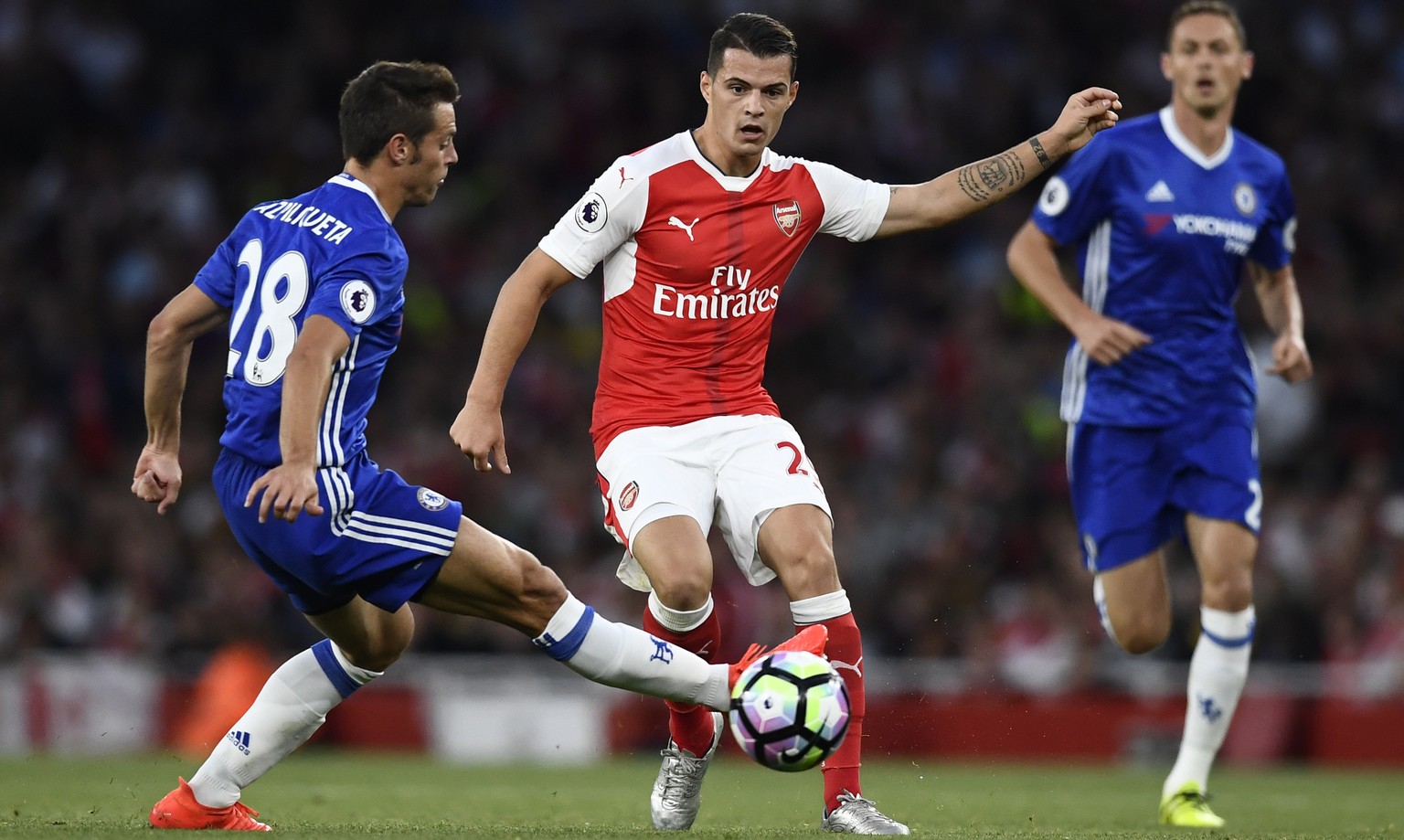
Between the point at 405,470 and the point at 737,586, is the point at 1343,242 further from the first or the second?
the point at 405,470

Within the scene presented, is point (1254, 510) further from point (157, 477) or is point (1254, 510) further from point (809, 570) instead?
point (157, 477)

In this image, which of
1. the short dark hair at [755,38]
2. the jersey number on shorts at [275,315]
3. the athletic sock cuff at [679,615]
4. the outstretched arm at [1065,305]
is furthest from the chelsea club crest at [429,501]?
the outstretched arm at [1065,305]

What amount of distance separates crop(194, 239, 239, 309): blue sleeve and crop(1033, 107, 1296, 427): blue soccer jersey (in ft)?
10.1

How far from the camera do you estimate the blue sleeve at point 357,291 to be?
5.10m

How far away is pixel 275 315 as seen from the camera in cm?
521

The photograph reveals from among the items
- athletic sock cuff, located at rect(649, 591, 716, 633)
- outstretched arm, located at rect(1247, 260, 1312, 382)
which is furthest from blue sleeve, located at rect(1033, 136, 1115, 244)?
athletic sock cuff, located at rect(649, 591, 716, 633)

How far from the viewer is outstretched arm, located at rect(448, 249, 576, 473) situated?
18.7ft

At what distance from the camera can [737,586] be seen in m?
12.7

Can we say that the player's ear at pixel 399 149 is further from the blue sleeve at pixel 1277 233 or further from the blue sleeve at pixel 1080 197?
the blue sleeve at pixel 1277 233

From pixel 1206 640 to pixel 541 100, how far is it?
1104cm

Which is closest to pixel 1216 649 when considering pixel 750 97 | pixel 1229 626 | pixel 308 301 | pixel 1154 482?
pixel 1229 626

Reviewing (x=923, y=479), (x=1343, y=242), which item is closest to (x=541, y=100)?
(x=923, y=479)

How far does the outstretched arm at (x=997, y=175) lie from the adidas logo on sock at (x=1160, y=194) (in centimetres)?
61

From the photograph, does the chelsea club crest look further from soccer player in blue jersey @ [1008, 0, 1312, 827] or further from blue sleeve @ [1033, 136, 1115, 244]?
blue sleeve @ [1033, 136, 1115, 244]
